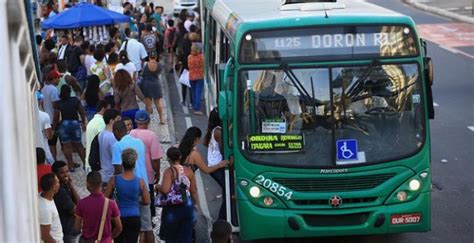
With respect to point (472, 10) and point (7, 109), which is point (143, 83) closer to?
point (7, 109)

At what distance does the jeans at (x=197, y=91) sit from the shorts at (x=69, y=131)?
222 inches

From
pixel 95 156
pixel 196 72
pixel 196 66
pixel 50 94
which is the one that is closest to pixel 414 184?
pixel 95 156

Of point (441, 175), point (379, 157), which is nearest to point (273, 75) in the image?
point (379, 157)

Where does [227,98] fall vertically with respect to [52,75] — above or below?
above

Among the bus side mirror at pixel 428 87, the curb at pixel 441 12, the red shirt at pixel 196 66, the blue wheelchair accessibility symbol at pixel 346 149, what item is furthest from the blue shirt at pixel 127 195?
the curb at pixel 441 12

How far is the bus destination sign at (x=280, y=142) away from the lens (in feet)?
30.7

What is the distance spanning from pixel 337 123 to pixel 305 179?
0.67 metres

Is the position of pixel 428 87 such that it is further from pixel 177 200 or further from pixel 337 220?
pixel 177 200

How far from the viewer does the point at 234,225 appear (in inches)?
406

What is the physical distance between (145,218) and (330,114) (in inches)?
85.6

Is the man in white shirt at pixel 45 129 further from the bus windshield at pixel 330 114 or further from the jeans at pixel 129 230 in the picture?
the bus windshield at pixel 330 114

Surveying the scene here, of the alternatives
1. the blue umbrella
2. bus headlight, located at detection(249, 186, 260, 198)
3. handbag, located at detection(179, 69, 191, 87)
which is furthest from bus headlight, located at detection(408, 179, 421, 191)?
the blue umbrella

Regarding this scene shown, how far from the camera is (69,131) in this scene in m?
13.2

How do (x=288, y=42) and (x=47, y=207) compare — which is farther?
(x=288, y=42)
